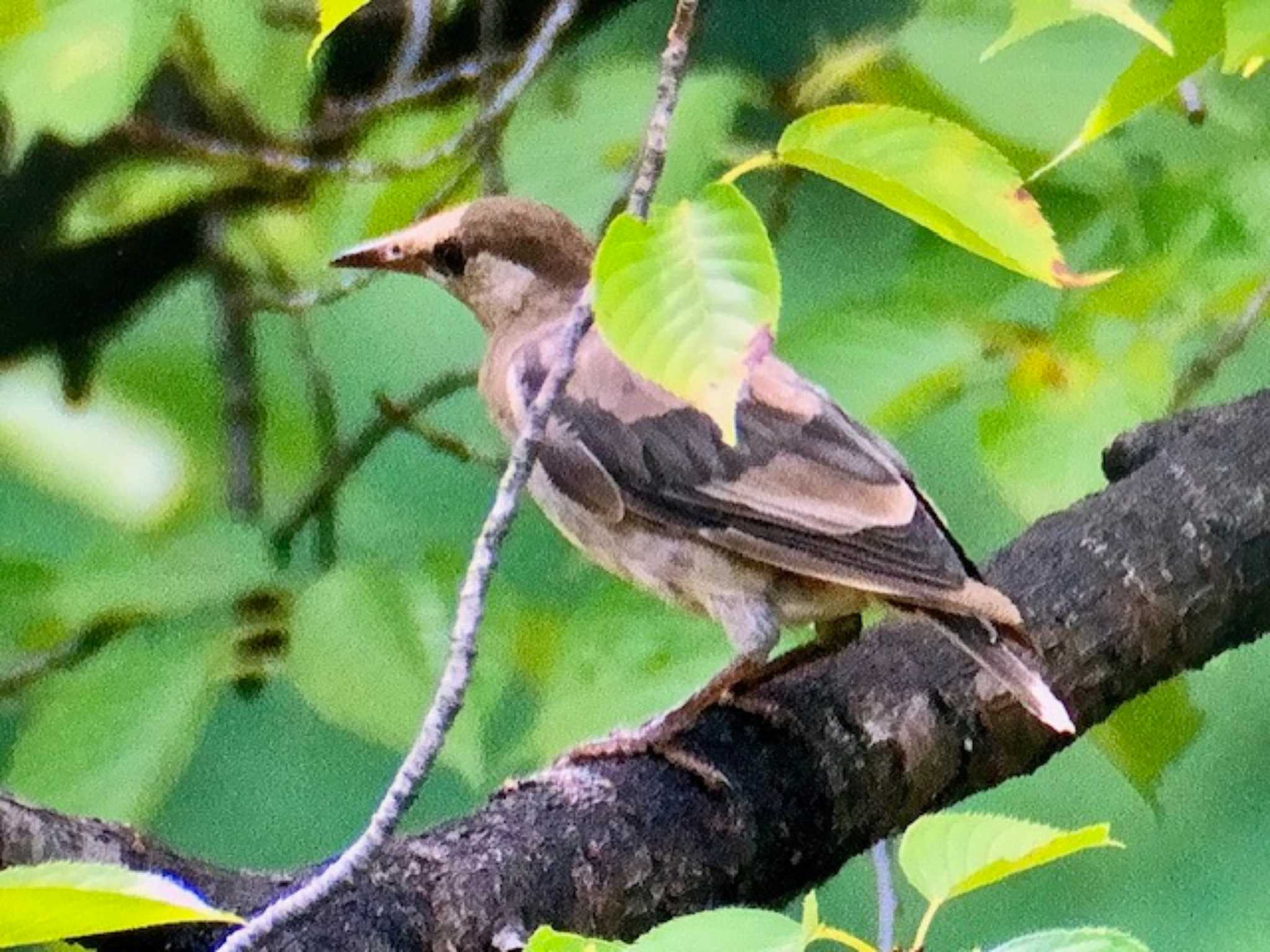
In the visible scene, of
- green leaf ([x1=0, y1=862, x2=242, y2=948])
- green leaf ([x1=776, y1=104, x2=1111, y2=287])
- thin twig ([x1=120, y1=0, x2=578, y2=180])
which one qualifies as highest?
thin twig ([x1=120, y1=0, x2=578, y2=180])

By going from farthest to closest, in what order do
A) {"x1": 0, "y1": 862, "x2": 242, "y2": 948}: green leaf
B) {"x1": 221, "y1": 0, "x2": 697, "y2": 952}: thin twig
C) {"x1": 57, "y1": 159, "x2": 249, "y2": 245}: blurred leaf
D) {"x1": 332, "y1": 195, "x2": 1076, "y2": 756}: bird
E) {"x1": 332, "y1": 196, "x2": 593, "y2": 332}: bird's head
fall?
{"x1": 57, "y1": 159, "x2": 249, "y2": 245}: blurred leaf
{"x1": 332, "y1": 196, "x2": 593, "y2": 332}: bird's head
{"x1": 332, "y1": 195, "x2": 1076, "y2": 756}: bird
{"x1": 221, "y1": 0, "x2": 697, "y2": 952}: thin twig
{"x1": 0, "y1": 862, "x2": 242, "y2": 948}: green leaf

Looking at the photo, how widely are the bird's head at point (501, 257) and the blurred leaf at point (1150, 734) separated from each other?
353mm

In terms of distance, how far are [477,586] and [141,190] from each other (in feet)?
2.03

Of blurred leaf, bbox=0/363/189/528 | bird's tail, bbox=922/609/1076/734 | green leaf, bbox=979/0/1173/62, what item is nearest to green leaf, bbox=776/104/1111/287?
green leaf, bbox=979/0/1173/62

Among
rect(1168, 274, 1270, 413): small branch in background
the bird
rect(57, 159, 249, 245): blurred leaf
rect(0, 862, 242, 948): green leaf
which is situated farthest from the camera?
rect(57, 159, 249, 245): blurred leaf

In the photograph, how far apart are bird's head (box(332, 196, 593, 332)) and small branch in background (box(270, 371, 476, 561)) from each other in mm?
193

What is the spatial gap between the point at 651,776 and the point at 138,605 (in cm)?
34

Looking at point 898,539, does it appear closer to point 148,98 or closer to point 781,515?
point 781,515

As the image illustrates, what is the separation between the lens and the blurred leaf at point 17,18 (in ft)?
2.36

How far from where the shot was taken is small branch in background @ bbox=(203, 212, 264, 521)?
3.35 feet

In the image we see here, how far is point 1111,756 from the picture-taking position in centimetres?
88

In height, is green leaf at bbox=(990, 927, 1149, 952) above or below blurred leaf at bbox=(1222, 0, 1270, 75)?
below

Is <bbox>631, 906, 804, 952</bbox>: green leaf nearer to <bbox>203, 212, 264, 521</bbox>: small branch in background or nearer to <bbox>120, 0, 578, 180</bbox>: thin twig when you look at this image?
<bbox>120, 0, 578, 180</bbox>: thin twig

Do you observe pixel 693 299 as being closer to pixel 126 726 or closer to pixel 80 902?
pixel 80 902
